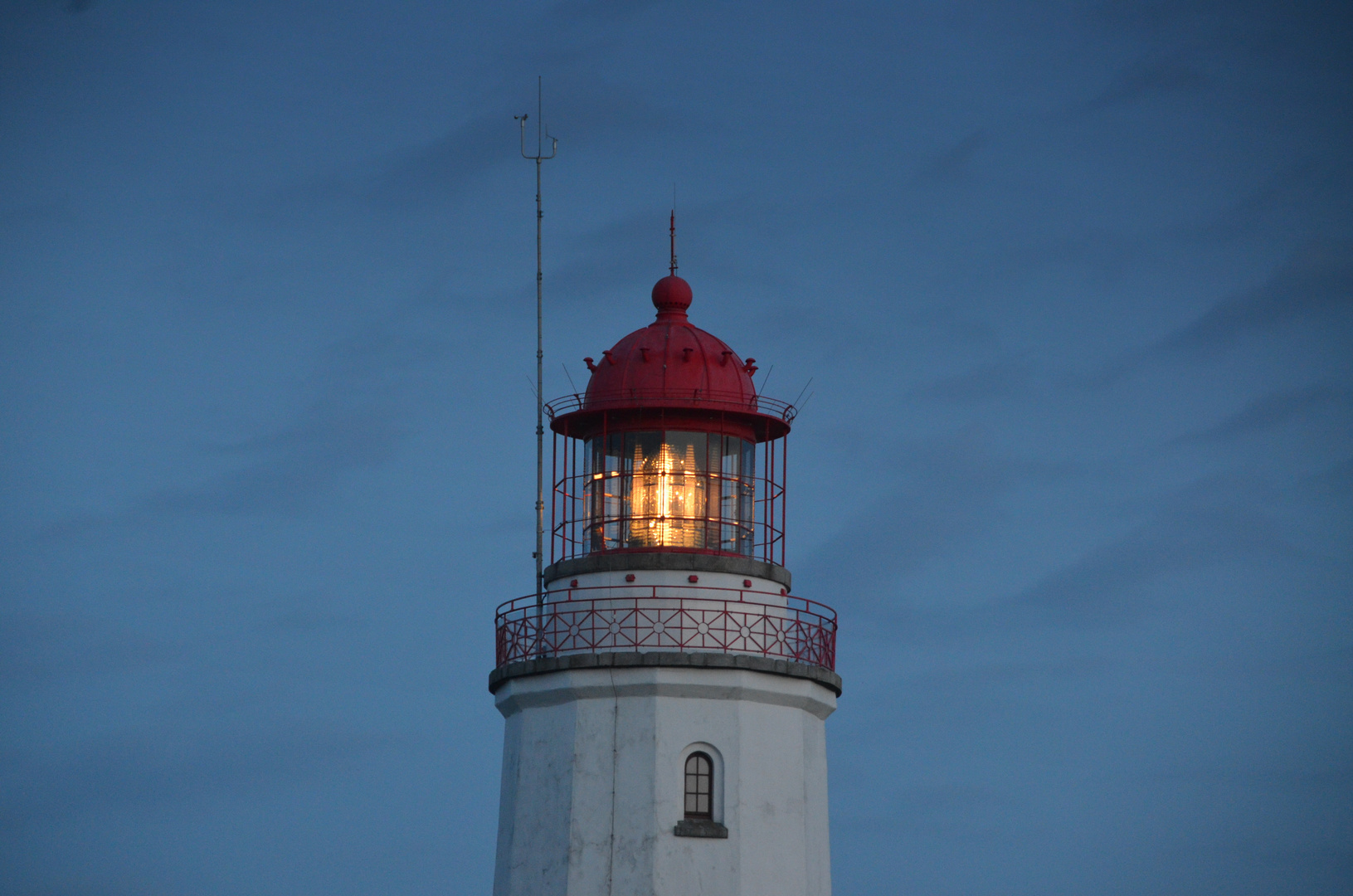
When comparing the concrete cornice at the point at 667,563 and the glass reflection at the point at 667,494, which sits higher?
the glass reflection at the point at 667,494

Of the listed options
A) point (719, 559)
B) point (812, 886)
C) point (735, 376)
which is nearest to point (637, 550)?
point (719, 559)

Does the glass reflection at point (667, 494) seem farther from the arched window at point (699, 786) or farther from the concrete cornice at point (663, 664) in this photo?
the arched window at point (699, 786)

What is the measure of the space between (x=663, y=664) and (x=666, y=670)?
0.13 meters

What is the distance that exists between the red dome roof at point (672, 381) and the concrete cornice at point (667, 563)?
249 centimetres

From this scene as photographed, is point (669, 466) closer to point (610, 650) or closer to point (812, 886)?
point (610, 650)

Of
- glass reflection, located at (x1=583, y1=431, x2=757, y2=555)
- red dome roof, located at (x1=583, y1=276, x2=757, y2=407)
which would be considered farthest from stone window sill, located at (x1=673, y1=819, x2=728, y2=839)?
red dome roof, located at (x1=583, y1=276, x2=757, y2=407)

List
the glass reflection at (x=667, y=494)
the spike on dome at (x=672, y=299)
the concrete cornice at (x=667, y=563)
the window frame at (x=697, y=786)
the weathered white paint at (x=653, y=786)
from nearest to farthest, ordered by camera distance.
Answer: the weathered white paint at (x=653, y=786) → the window frame at (x=697, y=786) → the concrete cornice at (x=667, y=563) → the glass reflection at (x=667, y=494) → the spike on dome at (x=672, y=299)

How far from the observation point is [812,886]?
35.2 metres

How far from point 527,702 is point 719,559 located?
158 inches

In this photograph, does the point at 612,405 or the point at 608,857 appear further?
the point at 612,405

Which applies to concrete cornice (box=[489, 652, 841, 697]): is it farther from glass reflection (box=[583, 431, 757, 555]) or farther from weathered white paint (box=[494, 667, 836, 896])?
glass reflection (box=[583, 431, 757, 555])

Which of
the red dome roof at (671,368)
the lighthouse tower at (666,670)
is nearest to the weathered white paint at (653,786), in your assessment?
the lighthouse tower at (666,670)

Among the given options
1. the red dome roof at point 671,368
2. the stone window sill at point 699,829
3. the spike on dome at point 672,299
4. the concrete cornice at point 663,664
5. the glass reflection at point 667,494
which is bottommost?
the stone window sill at point 699,829

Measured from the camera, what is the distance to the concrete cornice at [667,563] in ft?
116
